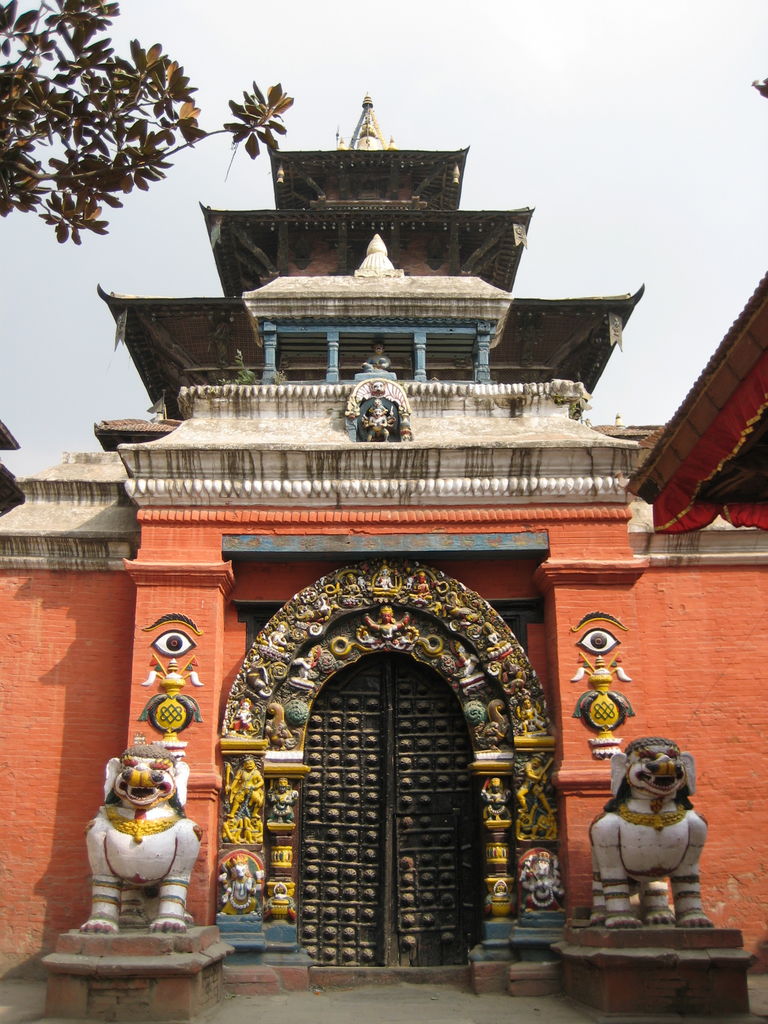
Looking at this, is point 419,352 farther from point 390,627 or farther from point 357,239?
point 357,239

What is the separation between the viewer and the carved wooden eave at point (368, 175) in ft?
74.8

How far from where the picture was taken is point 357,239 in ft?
72.3

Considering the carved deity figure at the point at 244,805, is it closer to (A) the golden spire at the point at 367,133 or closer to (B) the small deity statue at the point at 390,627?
(B) the small deity statue at the point at 390,627

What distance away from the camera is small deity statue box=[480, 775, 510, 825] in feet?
31.4

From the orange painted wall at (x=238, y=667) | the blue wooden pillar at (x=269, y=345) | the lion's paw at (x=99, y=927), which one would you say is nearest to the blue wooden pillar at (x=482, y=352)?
the blue wooden pillar at (x=269, y=345)

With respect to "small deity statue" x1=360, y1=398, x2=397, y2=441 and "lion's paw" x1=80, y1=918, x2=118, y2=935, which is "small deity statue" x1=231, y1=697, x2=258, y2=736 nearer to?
"lion's paw" x1=80, y1=918, x2=118, y2=935

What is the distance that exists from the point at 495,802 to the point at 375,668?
1.65 m

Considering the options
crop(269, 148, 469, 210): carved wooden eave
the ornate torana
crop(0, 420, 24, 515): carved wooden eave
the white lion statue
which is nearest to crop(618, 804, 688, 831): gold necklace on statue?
the ornate torana

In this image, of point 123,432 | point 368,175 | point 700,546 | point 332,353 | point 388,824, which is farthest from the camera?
point 368,175

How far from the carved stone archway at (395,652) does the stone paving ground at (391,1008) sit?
29.7 inches

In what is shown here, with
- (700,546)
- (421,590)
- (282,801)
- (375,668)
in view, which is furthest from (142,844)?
(700,546)

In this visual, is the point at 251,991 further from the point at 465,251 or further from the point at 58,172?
the point at 465,251

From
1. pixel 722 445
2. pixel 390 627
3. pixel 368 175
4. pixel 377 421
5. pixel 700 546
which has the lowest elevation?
pixel 390 627

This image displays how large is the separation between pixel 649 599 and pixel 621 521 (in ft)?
2.70
